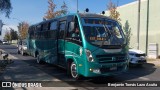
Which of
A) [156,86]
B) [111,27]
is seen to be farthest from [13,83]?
[156,86]

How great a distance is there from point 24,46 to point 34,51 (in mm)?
10303

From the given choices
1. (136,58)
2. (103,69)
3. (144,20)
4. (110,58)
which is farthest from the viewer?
(144,20)

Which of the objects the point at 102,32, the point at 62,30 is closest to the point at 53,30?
the point at 62,30

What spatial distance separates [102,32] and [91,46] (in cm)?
107

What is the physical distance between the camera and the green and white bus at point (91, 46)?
457 inches

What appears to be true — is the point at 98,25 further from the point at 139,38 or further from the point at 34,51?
the point at 139,38

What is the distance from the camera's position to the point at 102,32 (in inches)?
486

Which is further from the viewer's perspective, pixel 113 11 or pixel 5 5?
pixel 113 11

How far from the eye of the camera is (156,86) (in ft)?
37.7

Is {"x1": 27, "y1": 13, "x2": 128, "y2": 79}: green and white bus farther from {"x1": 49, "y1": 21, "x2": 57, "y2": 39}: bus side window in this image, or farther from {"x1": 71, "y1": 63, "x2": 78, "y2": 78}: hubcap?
{"x1": 49, "y1": 21, "x2": 57, "y2": 39}: bus side window

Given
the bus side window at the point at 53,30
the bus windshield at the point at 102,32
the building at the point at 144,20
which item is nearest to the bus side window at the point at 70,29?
the bus windshield at the point at 102,32

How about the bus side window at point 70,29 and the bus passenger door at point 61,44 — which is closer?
the bus side window at point 70,29

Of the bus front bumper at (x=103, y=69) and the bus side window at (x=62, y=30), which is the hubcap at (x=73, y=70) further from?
the bus side window at (x=62, y=30)

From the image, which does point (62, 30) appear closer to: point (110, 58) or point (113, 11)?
point (110, 58)
